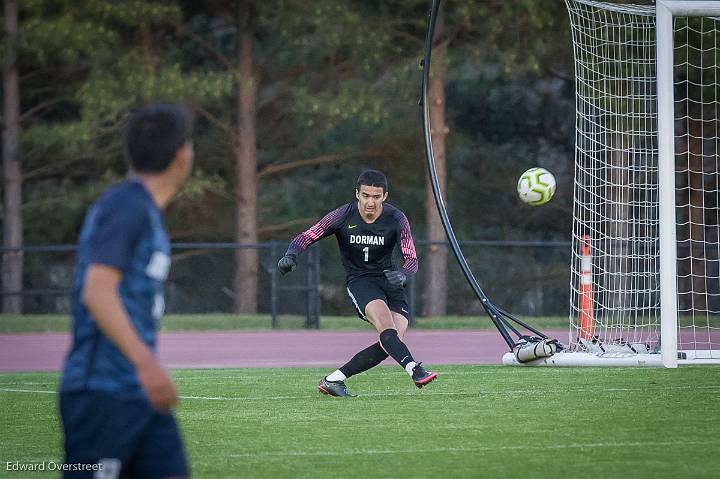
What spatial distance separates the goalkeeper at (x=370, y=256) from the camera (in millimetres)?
10891

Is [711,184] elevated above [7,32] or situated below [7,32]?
below

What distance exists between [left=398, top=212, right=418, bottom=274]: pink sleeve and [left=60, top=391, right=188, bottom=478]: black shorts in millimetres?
6589

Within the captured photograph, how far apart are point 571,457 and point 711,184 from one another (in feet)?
81.6

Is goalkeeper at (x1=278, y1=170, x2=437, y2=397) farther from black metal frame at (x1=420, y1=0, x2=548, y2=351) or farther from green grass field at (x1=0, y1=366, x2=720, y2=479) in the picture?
black metal frame at (x1=420, y1=0, x2=548, y2=351)

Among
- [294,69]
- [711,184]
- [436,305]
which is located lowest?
[436,305]

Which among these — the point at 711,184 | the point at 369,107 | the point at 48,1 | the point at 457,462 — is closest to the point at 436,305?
the point at 369,107

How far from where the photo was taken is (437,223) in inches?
1167

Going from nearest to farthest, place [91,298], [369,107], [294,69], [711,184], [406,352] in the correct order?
[91,298], [406,352], [369,107], [711,184], [294,69]

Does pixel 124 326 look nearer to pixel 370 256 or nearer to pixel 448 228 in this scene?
pixel 370 256

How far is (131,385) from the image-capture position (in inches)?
164

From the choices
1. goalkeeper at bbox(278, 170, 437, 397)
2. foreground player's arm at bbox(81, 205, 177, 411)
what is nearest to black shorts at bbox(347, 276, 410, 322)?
goalkeeper at bbox(278, 170, 437, 397)

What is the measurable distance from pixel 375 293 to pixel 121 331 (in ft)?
23.4

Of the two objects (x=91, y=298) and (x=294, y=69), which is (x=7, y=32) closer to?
(x=294, y=69)

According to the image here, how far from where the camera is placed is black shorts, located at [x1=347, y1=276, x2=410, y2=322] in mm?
11031
